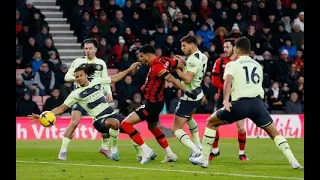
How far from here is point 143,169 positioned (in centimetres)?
1486

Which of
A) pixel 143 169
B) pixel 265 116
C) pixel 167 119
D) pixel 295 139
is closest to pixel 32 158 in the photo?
pixel 143 169

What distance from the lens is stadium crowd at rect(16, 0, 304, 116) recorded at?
2766 cm

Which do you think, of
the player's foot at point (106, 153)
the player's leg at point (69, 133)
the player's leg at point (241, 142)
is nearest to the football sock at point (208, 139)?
the player's leg at point (241, 142)

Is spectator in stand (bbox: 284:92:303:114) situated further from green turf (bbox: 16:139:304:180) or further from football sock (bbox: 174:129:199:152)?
football sock (bbox: 174:129:199:152)

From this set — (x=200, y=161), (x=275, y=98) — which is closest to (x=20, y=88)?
(x=275, y=98)

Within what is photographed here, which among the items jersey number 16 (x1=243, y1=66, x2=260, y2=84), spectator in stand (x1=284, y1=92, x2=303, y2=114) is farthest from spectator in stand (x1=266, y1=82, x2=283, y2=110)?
jersey number 16 (x1=243, y1=66, x2=260, y2=84)

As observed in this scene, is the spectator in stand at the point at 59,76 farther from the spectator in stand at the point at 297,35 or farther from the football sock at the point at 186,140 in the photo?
the football sock at the point at 186,140

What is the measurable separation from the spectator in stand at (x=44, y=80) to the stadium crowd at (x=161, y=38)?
0.03 meters

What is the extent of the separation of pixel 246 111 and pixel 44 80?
1431 centimetres

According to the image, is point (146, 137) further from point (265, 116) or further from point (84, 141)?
point (265, 116)

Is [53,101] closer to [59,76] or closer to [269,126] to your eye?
[59,76]

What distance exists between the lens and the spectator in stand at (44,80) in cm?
2764

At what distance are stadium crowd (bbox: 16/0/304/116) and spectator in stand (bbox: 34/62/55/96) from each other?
0.10 ft

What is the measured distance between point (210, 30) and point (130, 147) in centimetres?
1024
